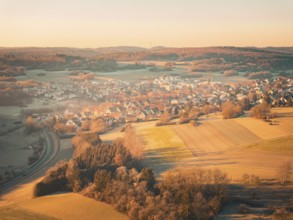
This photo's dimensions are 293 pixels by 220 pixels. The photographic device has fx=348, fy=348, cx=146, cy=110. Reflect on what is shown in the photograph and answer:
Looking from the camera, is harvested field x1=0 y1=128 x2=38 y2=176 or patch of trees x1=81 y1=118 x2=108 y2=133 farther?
patch of trees x1=81 y1=118 x2=108 y2=133

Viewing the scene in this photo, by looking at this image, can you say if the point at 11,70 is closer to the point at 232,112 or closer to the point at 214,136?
the point at 232,112

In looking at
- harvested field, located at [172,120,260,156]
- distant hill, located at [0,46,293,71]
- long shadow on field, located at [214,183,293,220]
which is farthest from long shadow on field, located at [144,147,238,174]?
distant hill, located at [0,46,293,71]

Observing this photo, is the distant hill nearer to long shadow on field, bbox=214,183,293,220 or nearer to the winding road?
the winding road

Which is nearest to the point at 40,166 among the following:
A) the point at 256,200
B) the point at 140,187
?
the point at 140,187

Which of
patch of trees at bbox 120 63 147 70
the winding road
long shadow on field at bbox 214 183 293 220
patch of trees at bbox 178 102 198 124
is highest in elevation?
patch of trees at bbox 120 63 147 70

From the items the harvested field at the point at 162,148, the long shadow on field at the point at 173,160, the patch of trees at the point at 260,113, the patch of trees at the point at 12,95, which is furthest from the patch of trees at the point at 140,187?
the patch of trees at the point at 12,95

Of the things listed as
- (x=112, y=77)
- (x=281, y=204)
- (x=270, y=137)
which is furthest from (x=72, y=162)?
(x=112, y=77)
